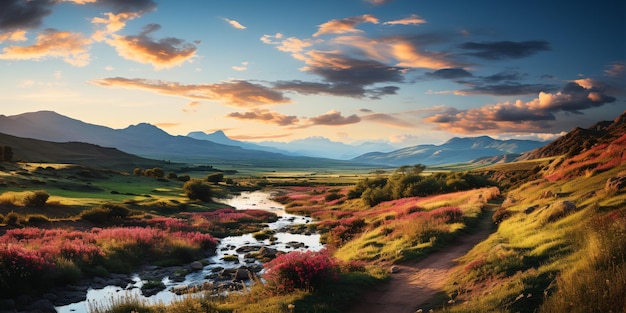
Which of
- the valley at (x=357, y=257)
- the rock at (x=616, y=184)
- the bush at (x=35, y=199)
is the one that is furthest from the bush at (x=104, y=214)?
the rock at (x=616, y=184)

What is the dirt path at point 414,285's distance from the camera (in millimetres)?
14662

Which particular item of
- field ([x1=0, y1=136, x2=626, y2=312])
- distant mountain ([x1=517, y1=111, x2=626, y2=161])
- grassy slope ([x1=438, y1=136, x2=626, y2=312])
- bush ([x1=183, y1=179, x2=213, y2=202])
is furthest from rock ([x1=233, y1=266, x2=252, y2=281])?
bush ([x1=183, y1=179, x2=213, y2=202])

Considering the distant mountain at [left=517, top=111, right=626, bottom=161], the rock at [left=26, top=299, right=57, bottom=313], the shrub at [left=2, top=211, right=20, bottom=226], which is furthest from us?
the distant mountain at [left=517, top=111, right=626, bottom=161]

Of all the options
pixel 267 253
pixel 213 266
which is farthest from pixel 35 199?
pixel 267 253

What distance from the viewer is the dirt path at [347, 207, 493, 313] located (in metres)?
14.7

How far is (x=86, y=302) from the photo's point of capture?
1881 centimetres

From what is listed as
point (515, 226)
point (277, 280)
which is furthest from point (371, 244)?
point (277, 280)

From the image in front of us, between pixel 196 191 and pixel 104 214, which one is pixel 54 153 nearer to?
pixel 196 191

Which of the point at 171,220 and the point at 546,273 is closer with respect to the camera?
the point at 546,273

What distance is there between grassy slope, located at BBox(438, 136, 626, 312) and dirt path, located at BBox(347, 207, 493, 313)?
101cm

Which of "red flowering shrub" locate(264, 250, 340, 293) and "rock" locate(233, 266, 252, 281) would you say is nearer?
"red flowering shrub" locate(264, 250, 340, 293)

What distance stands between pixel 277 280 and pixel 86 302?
10760 mm

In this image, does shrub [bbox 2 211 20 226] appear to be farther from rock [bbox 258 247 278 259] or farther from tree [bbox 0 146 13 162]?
tree [bbox 0 146 13 162]

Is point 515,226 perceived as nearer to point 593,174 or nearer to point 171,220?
point 593,174
